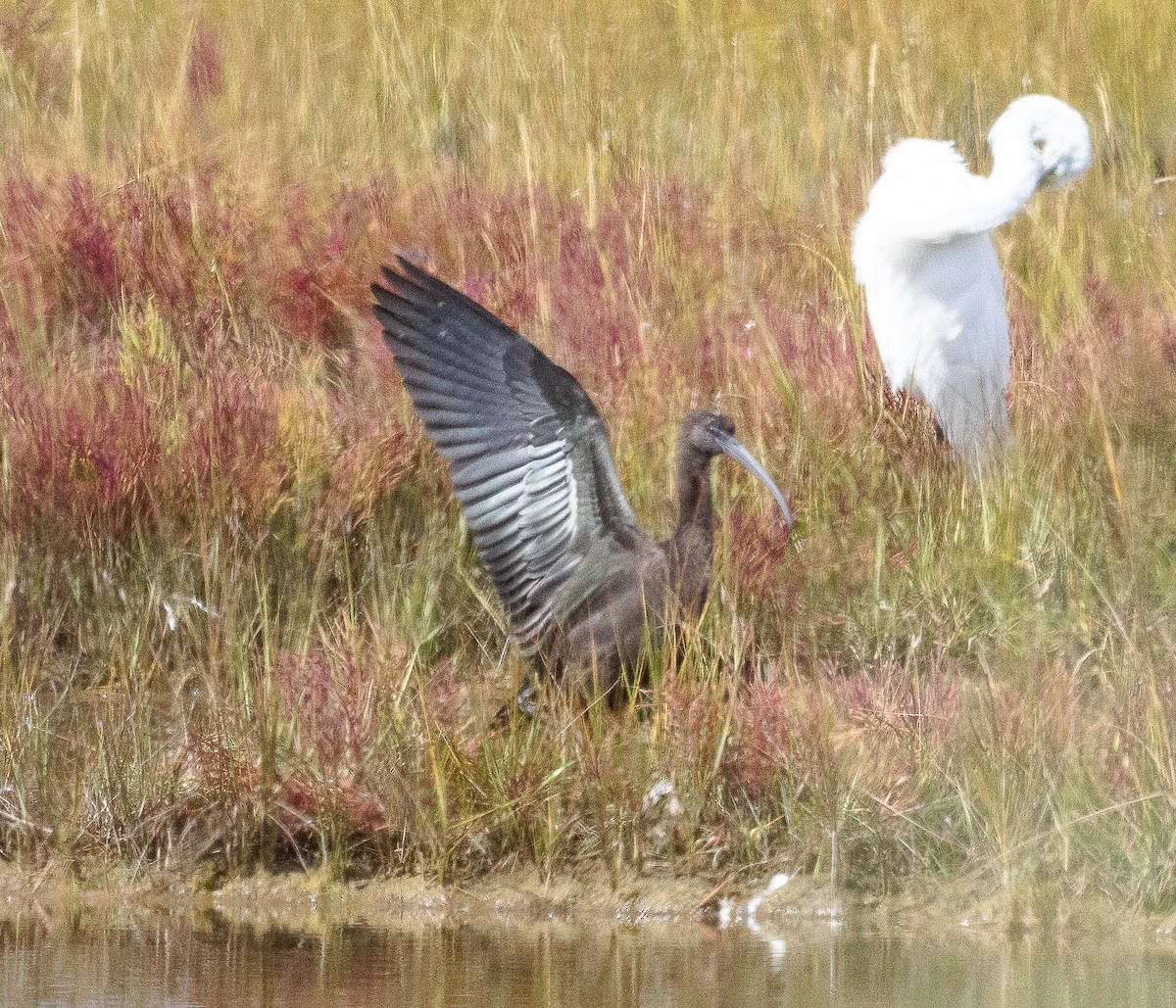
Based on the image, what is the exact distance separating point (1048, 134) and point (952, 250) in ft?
1.34

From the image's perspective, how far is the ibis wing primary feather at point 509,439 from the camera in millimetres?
4484

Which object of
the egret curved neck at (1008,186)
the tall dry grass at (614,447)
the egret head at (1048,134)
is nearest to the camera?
the tall dry grass at (614,447)

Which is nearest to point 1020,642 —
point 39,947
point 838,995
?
point 838,995

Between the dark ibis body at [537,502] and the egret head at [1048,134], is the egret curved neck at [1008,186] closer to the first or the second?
the egret head at [1048,134]

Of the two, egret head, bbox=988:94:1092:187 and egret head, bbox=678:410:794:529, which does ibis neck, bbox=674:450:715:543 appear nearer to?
egret head, bbox=678:410:794:529

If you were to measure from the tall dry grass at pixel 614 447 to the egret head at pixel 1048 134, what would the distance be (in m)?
0.45

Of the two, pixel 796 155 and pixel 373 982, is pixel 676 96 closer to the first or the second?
pixel 796 155

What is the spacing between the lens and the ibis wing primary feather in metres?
4.48

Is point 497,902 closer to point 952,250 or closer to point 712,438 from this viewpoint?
point 712,438

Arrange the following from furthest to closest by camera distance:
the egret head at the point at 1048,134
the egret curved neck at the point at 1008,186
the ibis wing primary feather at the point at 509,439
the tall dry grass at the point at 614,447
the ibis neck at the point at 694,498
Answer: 1. the egret head at the point at 1048,134
2. the egret curved neck at the point at 1008,186
3. the ibis neck at the point at 694,498
4. the ibis wing primary feather at the point at 509,439
5. the tall dry grass at the point at 614,447

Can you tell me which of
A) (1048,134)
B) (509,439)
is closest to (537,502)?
A: (509,439)

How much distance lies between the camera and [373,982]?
348 cm

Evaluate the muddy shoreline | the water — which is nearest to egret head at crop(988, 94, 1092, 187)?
the muddy shoreline

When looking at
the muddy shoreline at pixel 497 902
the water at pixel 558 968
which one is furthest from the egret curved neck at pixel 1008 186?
the water at pixel 558 968
